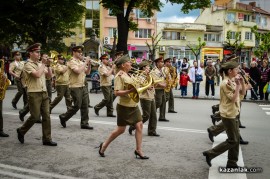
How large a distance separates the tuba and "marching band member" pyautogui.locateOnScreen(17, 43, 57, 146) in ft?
6.51

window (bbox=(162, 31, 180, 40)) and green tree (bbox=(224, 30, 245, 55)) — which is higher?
window (bbox=(162, 31, 180, 40))

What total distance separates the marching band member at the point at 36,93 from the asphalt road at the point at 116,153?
333 mm

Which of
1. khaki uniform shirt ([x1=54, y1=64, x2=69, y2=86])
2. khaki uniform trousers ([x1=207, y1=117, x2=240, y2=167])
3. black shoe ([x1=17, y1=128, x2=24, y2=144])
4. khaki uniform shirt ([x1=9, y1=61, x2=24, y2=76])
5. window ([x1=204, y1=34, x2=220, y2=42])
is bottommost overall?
black shoe ([x1=17, y1=128, x2=24, y2=144])

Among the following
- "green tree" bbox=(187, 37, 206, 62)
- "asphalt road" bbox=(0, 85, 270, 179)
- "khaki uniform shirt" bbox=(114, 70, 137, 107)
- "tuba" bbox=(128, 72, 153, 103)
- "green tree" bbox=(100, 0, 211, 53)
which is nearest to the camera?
"asphalt road" bbox=(0, 85, 270, 179)

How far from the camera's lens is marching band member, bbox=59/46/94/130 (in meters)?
9.38

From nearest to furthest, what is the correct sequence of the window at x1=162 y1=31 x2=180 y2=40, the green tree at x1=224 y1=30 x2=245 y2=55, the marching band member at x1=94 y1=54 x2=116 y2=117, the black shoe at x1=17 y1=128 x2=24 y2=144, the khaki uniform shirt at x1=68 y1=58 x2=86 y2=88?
the black shoe at x1=17 y1=128 x2=24 y2=144 < the khaki uniform shirt at x1=68 y1=58 x2=86 y2=88 < the marching band member at x1=94 y1=54 x2=116 y2=117 < the green tree at x1=224 y1=30 x2=245 y2=55 < the window at x1=162 y1=31 x2=180 y2=40

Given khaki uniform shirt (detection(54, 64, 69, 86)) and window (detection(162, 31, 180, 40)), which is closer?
khaki uniform shirt (detection(54, 64, 69, 86))

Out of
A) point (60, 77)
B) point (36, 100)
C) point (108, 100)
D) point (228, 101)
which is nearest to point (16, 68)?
point (60, 77)

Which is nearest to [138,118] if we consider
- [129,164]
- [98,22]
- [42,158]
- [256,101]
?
[129,164]

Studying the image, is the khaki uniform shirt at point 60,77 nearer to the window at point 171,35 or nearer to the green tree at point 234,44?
the green tree at point 234,44

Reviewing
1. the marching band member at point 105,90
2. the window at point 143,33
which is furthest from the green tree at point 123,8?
the window at point 143,33

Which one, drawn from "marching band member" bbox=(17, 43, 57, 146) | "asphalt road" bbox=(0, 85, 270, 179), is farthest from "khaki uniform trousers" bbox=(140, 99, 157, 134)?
"marching band member" bbox=(17, 43, 57, 146)

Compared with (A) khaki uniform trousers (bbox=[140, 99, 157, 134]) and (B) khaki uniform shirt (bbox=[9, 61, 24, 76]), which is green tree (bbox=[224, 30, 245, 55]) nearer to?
(B) khaki uniform shirt (bbox=[9, 61, 24, 76])

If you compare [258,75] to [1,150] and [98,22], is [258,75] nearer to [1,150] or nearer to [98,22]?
[1,150]
